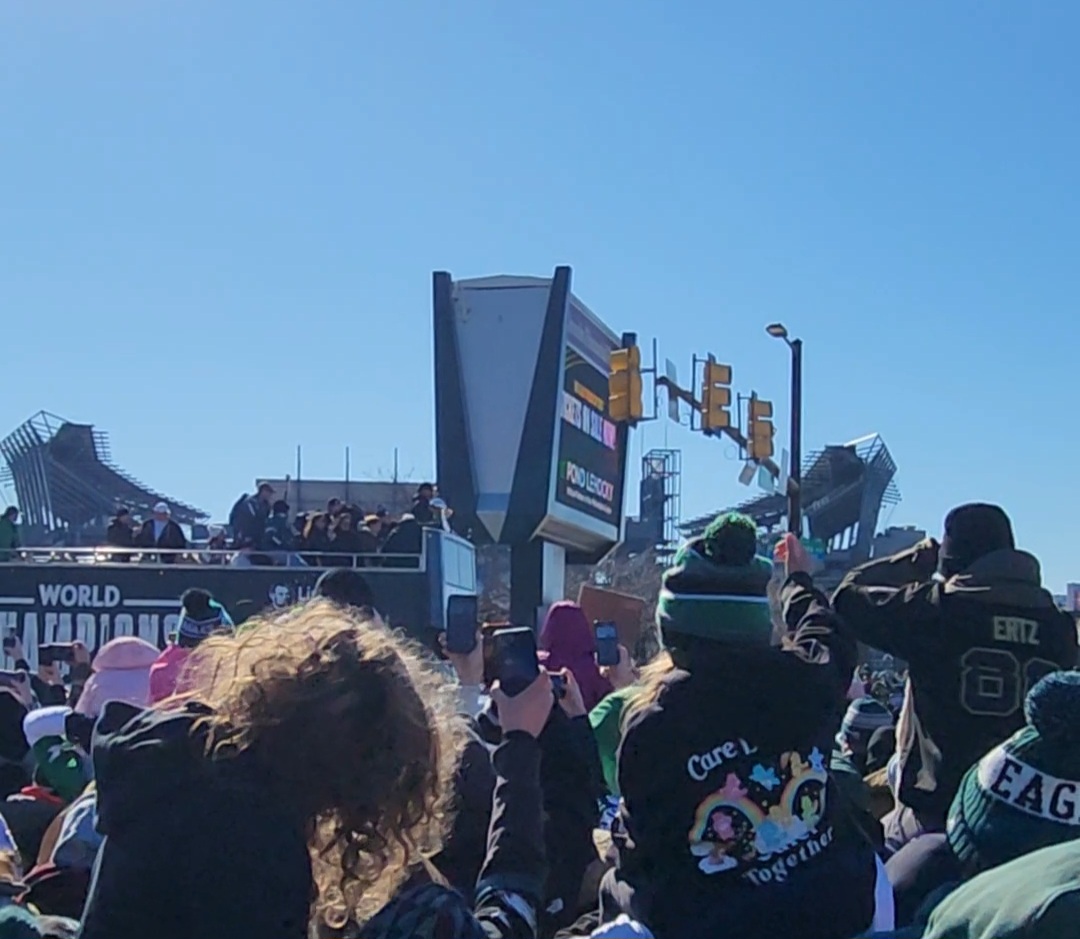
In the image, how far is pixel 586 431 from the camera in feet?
109

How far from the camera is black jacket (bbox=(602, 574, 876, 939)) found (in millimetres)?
3242

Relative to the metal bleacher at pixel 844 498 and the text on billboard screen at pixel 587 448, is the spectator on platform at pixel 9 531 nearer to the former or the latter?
the text on billboard screen at pixel 587 448

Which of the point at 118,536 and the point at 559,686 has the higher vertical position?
the point at 118,536

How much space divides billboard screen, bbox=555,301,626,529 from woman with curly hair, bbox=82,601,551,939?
1104 inches

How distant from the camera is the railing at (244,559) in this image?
20.9 metres

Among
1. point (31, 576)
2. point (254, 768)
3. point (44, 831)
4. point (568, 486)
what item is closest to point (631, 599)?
point (44, 831)

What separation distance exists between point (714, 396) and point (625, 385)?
Result: 1937 mm

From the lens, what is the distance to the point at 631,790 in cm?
331

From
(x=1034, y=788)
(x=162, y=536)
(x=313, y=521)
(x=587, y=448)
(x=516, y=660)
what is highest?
(x=587, y=448)

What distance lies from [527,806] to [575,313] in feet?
96.4

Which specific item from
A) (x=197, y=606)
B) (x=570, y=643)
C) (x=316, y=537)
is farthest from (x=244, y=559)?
(x=570, y=643)

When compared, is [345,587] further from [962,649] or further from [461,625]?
[962,649]

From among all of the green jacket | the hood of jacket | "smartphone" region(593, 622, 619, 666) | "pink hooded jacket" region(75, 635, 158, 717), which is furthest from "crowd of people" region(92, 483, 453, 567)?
the hood of jacket

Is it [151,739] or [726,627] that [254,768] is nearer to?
[151,739]
